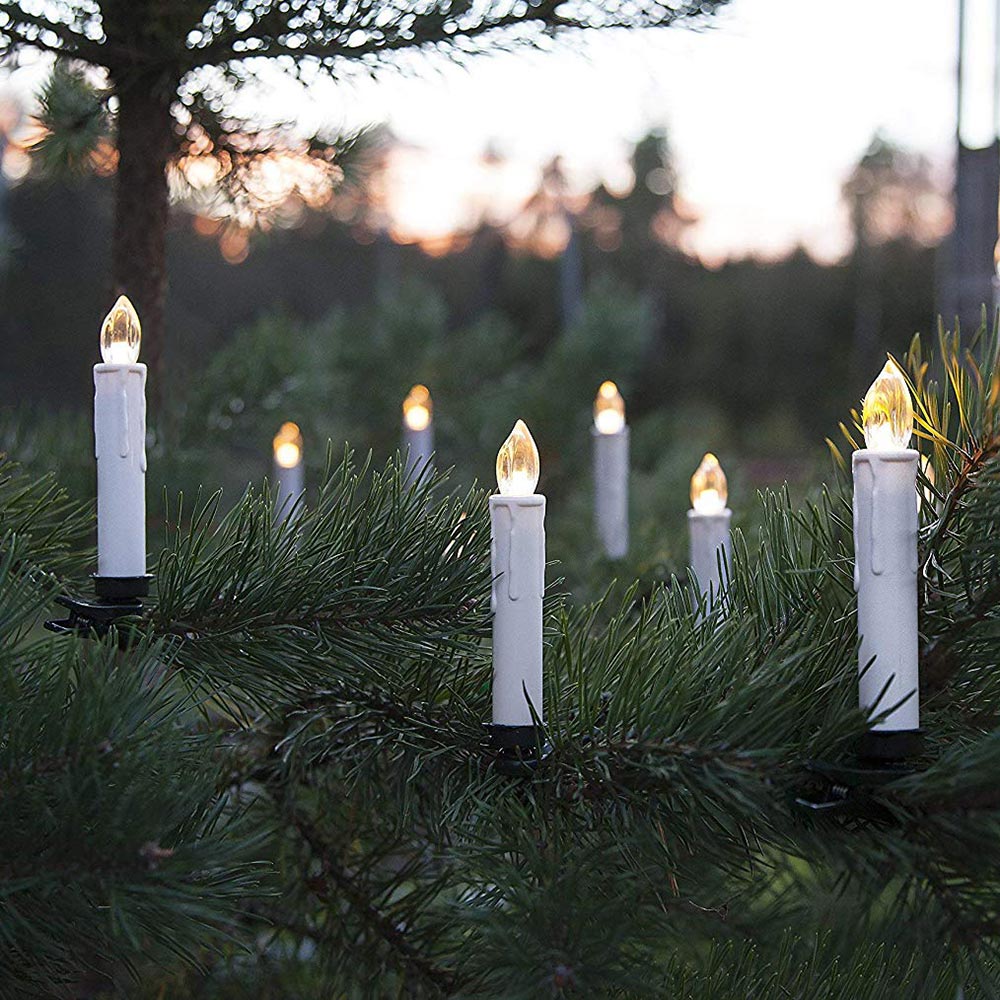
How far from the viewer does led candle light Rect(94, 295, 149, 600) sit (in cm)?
38

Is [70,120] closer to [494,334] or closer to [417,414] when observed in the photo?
[417,414]

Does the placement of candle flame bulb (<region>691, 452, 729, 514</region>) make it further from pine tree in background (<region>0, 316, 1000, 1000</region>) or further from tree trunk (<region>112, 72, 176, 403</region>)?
tree trunk (<region>112, 72, 176, 403</region>)

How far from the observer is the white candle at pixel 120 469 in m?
0.38

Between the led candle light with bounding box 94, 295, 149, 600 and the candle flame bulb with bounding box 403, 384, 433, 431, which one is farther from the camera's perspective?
the candle flame bulb with bounding box 403, 384, 433, 431

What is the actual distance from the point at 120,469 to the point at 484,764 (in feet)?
0.52

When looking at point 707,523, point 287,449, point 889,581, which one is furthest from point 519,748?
point 287,449

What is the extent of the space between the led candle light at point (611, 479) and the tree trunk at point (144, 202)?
331mm

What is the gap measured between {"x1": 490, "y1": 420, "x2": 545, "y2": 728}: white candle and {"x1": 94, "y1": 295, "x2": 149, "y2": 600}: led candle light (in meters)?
0.12

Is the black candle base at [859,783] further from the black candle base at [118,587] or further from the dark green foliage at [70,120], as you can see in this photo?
the dark green foliage at [70,120]

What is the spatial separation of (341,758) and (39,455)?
40cm

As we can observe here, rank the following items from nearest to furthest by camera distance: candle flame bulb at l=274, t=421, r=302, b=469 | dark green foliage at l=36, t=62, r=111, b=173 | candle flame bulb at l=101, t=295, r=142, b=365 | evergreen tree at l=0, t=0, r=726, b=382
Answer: candle flame bulb at l=101, t=295, r=142, b=365, evergreen tree at l=0, t=0, r=726, b=382, dark green foliage at l=36, t=62, r=111, b=173, candle flame bulb at l=274, t=421, r=302, b=469

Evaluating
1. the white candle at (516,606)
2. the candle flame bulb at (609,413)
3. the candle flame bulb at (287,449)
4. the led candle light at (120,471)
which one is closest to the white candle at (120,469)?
the led candle light at (120,471)

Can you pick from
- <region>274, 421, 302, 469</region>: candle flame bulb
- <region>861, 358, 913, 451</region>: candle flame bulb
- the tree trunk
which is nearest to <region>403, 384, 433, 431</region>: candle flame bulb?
<region>274, 421, 302, 469</region>: candle flame bulb

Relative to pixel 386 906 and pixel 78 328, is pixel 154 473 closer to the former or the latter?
pixel 386 906
